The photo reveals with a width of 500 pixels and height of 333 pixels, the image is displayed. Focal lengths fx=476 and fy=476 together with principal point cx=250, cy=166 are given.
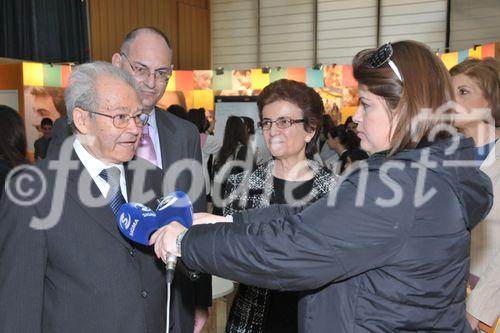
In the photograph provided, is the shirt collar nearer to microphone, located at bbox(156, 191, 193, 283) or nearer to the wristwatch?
microphone, located at bbox(156, 191, 193, 283)

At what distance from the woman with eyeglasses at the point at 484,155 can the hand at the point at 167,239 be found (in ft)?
3.60

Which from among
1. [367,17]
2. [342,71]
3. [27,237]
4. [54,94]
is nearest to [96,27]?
[54,94]

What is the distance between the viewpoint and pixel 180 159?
212 cm

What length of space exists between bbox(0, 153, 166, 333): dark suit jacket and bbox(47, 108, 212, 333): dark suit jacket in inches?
12.3

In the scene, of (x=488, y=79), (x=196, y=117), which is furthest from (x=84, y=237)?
(x=196, y=117)

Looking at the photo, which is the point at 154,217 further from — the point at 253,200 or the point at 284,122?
the point at 284,122

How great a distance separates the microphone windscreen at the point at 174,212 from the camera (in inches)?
50.2

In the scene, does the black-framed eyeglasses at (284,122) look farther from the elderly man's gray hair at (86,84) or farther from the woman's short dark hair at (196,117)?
the woman's short dark hair at (196,117)

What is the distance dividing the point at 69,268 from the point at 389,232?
91 centimetres

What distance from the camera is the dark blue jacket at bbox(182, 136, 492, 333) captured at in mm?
1033

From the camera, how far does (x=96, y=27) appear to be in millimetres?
10578

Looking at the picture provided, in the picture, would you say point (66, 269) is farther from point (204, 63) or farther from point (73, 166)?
point (204, 63)

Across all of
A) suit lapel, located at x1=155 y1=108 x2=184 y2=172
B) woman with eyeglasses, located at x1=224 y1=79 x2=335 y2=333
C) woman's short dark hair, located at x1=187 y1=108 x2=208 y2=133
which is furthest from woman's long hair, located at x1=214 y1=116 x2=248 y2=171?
suit lapel, located at x1=155 y1=108 x2=184 y2=172

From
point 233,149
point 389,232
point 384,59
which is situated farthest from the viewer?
point 233,149
